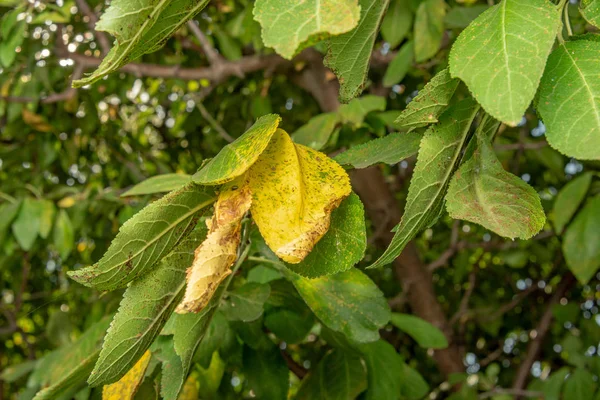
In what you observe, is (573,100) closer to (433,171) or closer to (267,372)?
(433,171)

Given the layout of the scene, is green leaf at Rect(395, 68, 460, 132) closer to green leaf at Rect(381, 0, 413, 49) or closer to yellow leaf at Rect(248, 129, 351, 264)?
yellow leaf at Rect(248, 129, 351, 264)

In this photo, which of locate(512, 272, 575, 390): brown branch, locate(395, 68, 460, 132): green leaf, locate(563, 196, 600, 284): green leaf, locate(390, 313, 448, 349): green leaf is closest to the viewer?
locate(395, 68, 460, 132): green leaf

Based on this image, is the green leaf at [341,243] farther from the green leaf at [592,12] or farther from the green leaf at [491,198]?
the green leaf at [592,12]

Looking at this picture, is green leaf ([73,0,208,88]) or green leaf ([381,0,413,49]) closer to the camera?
green leaf ([73,0,208,88])

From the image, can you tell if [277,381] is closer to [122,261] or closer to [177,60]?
[122,261]

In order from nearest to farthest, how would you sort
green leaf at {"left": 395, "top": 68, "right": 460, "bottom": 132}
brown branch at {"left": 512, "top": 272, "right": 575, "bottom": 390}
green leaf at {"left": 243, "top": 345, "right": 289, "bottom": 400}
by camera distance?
green leaf at {"left": 395, "top": 68, "right": 460, "bottom": 132} → green leaf at {"left": 243, "top": 345, "right": 289, "bottom": 400} → brown branch at {"left": 512, "top": 272, "right": 575, "bottom": 390}

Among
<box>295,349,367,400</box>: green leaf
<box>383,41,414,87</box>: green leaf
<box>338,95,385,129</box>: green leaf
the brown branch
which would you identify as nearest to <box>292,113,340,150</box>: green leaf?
<box>338,95,385,129</box>: green leaf

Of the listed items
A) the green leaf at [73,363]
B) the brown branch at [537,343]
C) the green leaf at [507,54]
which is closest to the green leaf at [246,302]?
the green leaf at [73,363]

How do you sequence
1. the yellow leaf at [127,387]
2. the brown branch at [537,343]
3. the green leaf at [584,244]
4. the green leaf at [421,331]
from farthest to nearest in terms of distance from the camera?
1. the brown branch at [537,343]
2. the green leaf at [584,244]
3. the green leaf at [421,331]
4. the yellow leaf at [127,387]
